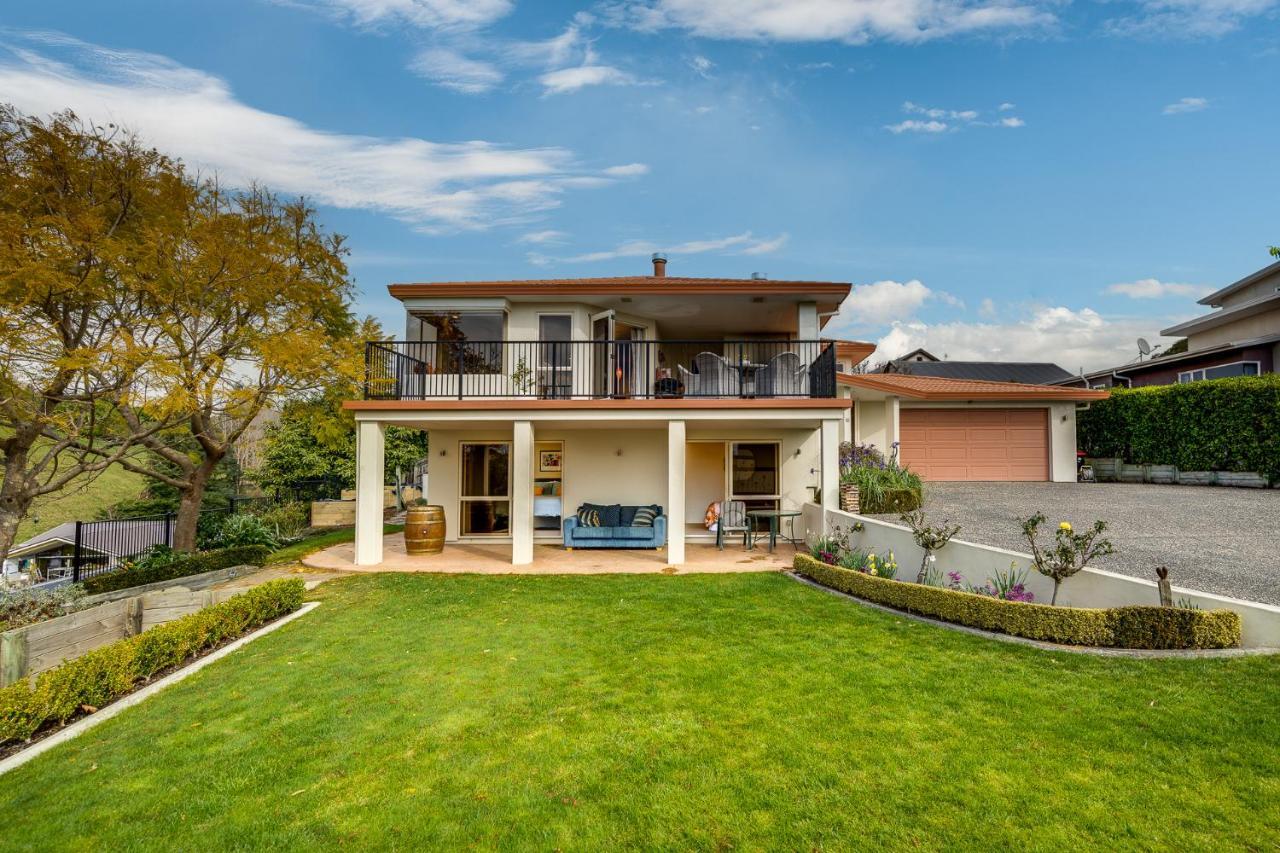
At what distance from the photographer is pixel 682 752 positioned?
3635mm

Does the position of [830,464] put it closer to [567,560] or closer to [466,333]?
[567,560]

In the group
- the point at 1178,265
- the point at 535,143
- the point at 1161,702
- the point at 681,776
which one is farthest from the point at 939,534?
the point at 1178,265

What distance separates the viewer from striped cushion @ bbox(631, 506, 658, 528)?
1189cm

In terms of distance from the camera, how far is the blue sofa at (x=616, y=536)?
37.5 ft

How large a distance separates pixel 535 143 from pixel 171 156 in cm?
779

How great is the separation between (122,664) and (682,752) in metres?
5.36

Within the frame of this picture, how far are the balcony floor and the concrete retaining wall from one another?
1.97 meters

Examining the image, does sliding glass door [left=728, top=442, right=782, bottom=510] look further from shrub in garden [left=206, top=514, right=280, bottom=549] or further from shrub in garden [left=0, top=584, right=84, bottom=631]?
shrub in garden [left=0, top=584, right=84, bottom=631]

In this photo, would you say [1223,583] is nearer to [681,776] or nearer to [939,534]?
[939,534]

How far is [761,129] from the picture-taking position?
12.8 meters

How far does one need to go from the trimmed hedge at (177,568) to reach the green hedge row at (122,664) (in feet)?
15.6

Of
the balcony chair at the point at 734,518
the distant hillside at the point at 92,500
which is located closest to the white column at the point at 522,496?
the balcony chair at the point at 734,518

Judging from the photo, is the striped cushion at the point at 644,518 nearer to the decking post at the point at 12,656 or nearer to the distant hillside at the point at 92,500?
the decking post at the point at 12,656

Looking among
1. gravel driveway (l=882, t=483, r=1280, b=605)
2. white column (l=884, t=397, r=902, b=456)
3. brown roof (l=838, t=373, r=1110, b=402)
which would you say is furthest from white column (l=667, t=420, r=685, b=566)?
white column (l=884, t=397, r=902, b=456)
